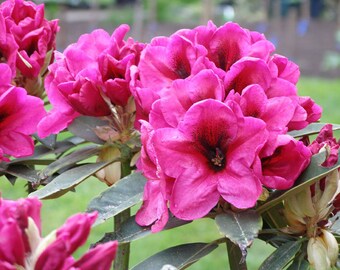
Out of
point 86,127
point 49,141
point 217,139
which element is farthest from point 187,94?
point 49,141

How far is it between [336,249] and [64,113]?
368mm

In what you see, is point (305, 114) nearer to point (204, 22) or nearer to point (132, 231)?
point (132, 231)

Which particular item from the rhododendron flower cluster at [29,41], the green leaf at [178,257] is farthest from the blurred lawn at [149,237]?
the green leaf at [178,257]

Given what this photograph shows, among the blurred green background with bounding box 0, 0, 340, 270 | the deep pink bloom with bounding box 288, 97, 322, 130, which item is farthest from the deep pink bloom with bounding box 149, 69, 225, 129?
the blurred green background with bounding box 0, 0, 340, 270

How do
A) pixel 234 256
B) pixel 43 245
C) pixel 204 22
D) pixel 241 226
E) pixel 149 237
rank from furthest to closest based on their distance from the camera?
pixel 204 22
pixel 149 237
pixel 234 256
pixel 241 226
pixel 43 245

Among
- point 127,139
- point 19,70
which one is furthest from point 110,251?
point 19,70

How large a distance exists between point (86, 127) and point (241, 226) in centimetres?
31

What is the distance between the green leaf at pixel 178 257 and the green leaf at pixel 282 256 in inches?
2.8

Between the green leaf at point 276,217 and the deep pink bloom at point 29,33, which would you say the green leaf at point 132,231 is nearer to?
the green leaf at point 276,217

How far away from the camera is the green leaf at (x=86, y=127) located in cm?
96

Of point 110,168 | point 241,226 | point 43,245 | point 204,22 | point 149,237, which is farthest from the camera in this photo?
point 204,22

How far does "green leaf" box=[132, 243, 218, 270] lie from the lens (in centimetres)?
78

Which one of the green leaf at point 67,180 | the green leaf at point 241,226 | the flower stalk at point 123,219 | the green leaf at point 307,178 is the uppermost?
the green leaf at point 307,178

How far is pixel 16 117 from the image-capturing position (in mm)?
883
